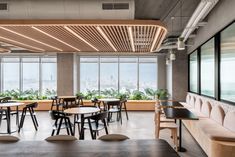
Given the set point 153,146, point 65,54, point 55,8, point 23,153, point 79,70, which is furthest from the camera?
point 79,70

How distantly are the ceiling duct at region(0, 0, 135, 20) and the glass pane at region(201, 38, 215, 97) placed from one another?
2956 millimetres

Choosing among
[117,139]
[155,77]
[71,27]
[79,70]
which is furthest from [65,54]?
[117,139]

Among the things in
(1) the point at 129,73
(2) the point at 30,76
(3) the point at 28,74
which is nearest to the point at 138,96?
(1) the point at 129,73

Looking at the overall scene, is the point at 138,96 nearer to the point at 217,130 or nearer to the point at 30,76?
the point at 30,76

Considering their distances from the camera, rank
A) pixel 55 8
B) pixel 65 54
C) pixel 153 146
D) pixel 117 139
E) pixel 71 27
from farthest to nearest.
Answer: pixel 65 54 < pixel 71 27 < pixel 55 8 < pixel 117 139 < pixel 153 146

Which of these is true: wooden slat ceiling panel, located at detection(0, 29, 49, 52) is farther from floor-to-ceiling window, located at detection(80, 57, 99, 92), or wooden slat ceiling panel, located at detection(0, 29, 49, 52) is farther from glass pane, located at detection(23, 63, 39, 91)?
glass pane, located at detection(23, 63, 39, 91)

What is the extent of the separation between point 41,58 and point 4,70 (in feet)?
7.04

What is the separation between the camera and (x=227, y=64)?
4.73 meters

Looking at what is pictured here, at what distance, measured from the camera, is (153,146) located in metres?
2.16

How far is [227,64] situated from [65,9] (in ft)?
11.8

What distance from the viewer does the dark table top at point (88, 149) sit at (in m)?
1.97

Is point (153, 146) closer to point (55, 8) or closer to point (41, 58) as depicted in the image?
point (55, 8)

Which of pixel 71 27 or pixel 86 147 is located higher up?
pixel 71 27

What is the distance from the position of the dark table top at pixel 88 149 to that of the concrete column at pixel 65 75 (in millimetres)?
8017
